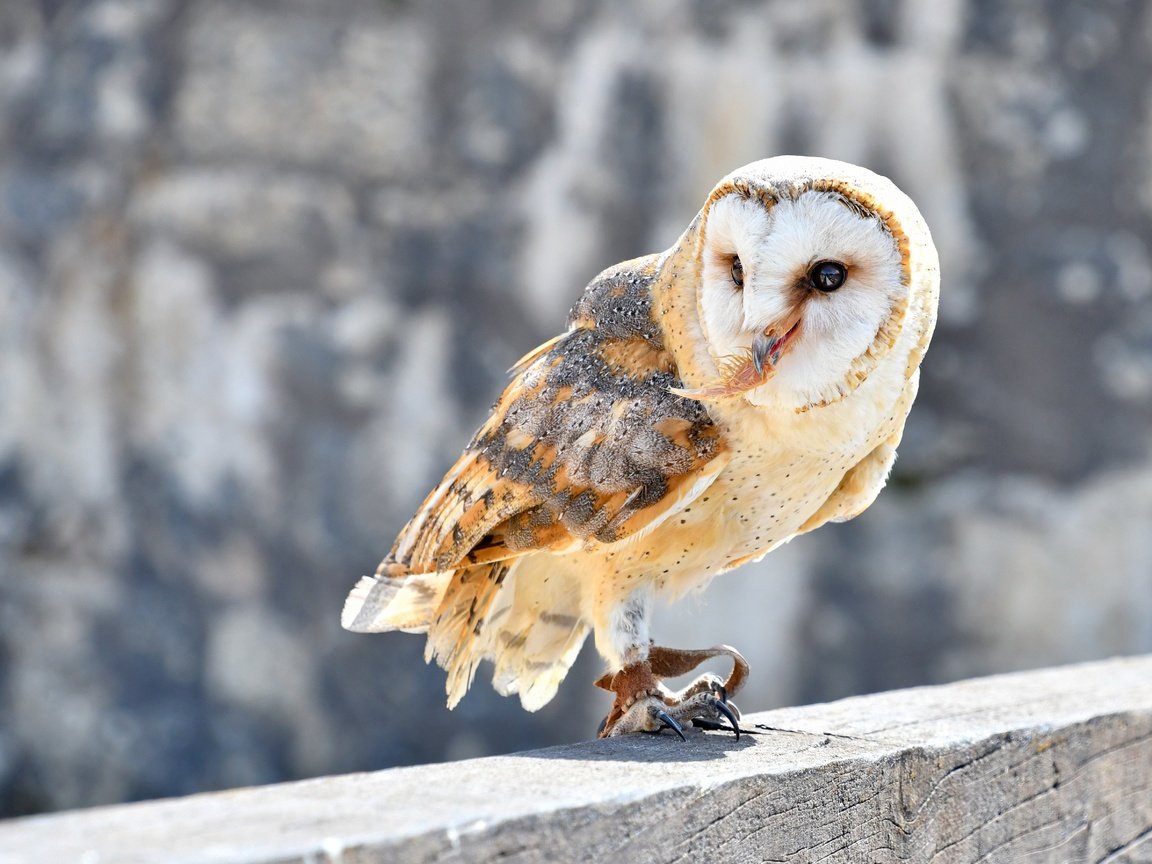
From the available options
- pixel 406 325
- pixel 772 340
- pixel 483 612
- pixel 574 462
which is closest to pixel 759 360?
pixel 772 340

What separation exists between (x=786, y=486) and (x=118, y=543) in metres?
2.54

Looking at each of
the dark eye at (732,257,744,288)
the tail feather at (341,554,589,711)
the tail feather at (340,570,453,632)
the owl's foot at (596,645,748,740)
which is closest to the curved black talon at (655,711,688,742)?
the owl's foot at (596,645,748,740)

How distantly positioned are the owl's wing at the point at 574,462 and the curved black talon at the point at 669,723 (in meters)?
0.23

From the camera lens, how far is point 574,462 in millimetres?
1819

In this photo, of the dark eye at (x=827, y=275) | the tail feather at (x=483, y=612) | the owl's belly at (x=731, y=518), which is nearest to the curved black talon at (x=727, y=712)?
the owl's belly at (x=731, y=518)

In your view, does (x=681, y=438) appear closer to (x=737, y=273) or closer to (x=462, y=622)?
(x=737, y=273)

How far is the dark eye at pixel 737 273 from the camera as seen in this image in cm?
167

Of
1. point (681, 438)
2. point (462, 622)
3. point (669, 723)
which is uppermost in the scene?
point (681, 438)

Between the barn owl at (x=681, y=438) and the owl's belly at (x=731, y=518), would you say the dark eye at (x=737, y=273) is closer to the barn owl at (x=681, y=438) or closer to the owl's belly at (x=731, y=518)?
the barn owl at (x=681, y=438)

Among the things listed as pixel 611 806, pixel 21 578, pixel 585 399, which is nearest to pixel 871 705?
pixel 585 399

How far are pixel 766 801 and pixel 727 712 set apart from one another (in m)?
0.36

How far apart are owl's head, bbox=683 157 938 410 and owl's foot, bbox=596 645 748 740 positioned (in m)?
0.39

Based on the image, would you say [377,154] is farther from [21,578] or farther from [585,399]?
[585,399]

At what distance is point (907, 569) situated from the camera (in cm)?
386
